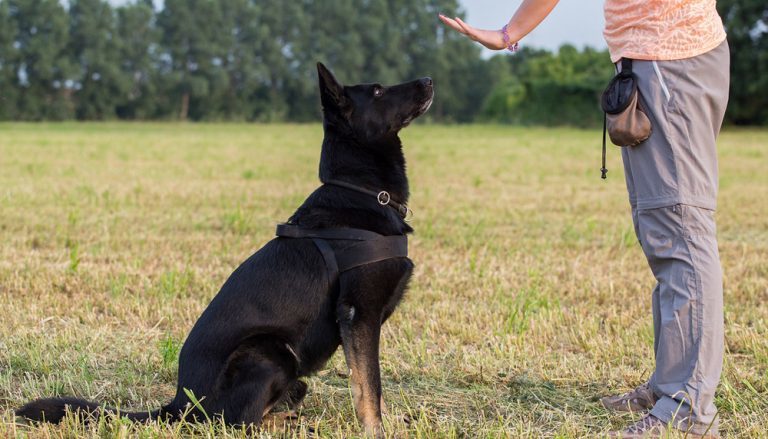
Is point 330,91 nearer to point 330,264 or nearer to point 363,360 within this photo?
point 330,264

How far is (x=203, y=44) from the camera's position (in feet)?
217

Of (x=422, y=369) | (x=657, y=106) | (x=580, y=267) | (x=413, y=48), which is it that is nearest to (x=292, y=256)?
(x=422, y=369)

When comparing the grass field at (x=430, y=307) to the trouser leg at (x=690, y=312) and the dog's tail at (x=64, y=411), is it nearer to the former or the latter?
the dog's tail at (x=64, y=411)

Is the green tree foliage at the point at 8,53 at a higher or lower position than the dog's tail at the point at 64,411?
higher

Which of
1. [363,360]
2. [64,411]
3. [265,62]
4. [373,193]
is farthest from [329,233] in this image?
[265,62]

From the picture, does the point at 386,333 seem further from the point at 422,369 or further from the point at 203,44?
the point at 203,44

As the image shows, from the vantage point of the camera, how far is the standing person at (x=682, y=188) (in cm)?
317

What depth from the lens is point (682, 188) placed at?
10.3 feet

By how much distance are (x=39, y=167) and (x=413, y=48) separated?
5968 cm

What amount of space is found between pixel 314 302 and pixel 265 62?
66772mm

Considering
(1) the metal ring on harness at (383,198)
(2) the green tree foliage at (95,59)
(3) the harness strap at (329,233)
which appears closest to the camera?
(3) the harness strap at (329,233)

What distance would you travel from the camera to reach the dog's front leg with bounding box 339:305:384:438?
3.29 metres

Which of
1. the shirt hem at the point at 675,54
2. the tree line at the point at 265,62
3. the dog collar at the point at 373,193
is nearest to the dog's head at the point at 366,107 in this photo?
the dog collar at the point at 373,193

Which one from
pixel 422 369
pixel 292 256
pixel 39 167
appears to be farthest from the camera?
pixel 39 167
